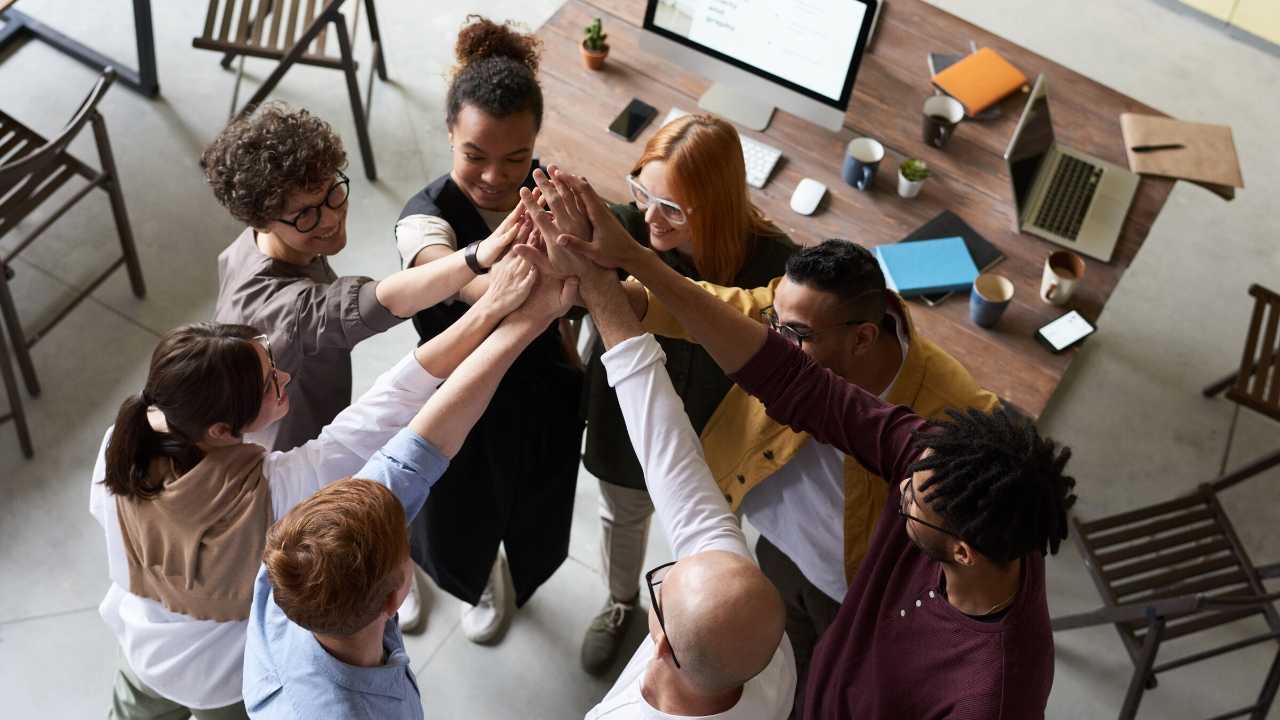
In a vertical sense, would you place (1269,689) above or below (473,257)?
below

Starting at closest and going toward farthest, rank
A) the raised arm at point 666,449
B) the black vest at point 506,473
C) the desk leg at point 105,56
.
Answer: the raised arm at point 666,449 < the black vest at point 506,473 < the desk leg at point 105,56

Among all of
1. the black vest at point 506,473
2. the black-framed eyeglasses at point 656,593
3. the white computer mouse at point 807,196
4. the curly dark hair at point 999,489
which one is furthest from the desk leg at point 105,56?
the curly dark hair at point 999,489

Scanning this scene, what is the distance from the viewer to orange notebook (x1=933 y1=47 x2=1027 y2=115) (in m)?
3.35

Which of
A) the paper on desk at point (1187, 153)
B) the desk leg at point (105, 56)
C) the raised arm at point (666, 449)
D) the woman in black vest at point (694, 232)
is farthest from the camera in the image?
the desk leg at point (105, 56)

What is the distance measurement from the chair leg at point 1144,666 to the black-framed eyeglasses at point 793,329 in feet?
4.48

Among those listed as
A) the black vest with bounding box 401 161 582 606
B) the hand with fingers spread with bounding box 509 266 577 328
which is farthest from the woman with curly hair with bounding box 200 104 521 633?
the black vest with bounding box 401 161 582 606

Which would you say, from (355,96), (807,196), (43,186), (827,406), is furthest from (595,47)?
(43,186)

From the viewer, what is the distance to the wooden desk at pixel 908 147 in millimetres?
2918

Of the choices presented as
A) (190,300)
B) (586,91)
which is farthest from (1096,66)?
(190,300)

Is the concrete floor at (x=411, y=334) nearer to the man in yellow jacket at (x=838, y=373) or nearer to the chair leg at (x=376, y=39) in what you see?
the chair leg at (x=376, y=39)

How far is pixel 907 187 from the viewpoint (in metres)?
3.12

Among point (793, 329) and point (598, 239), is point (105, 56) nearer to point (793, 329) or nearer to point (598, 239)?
point (598, 239)

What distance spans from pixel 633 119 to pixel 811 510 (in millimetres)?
1432

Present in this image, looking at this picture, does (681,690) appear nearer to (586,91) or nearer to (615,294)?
(615,294)
